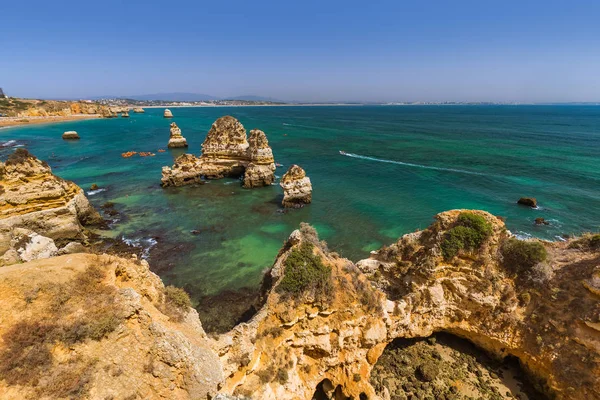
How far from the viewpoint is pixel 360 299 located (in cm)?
1268

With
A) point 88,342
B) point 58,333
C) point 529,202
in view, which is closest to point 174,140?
point 58,333

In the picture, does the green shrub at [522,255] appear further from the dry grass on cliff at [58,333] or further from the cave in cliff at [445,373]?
the dry grass on cliff at [58,333]

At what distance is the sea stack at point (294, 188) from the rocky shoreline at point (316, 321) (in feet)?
58.1

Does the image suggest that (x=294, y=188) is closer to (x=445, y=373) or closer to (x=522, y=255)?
(x=522, y=255)

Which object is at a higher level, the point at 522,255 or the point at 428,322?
the point at 522,255

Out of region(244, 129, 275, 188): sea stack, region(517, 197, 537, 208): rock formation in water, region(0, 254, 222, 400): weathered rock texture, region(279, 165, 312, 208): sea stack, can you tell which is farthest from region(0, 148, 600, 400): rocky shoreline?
region(244, 129, 275, 188): sea stack

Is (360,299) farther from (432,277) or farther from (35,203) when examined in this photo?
(35,203)

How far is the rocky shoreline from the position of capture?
7.31 m

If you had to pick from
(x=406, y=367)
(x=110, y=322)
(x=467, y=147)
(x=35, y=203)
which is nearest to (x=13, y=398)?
(x=110, y=322)

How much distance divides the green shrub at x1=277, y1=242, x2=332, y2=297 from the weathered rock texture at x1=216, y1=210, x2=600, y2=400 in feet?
1.05

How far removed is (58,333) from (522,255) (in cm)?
1855

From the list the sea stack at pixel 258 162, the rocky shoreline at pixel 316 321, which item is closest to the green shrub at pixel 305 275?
the rocky shoreline at pixel 316 321

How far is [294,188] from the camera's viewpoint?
34812mm

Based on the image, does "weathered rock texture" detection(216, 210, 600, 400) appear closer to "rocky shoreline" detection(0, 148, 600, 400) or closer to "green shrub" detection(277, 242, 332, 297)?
"rocky shoreline" detection(0, 148, 600, 400)
